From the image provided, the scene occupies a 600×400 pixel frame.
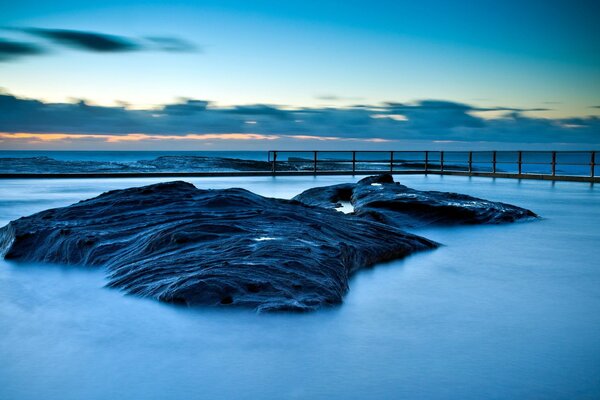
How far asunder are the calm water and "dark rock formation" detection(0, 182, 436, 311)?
16cm

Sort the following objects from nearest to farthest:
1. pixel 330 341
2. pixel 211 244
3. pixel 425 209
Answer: pixel 330 341
pixel 211 244
pixel 425 209

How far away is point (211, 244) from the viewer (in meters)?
3.89

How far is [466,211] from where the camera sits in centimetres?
682

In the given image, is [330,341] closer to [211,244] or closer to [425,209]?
[211,244]

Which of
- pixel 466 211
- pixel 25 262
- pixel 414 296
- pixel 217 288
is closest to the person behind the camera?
pixel 217 288

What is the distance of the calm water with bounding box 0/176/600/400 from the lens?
6.90ft

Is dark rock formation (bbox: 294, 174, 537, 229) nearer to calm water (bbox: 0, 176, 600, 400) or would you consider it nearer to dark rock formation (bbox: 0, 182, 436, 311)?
dark rock formation (bbox: 0, 182, 436, 311)

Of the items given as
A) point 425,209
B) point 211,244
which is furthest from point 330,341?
point 425,209

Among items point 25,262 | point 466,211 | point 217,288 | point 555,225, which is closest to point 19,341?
point 217,288

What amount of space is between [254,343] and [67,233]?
2.44 m

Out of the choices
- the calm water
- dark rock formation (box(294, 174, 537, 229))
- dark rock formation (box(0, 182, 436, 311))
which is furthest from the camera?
dark rock formation (box(294, 174, 537, 229))

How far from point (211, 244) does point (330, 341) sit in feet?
4.97

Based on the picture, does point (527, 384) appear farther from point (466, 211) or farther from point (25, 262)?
point (466, 211)

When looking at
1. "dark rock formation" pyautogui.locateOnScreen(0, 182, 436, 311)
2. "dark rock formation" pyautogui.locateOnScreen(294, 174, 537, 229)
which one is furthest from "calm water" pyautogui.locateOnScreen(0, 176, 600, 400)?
"dark rock formation" pyautogui.locateOnScreen(294, 174, 537, 229)
